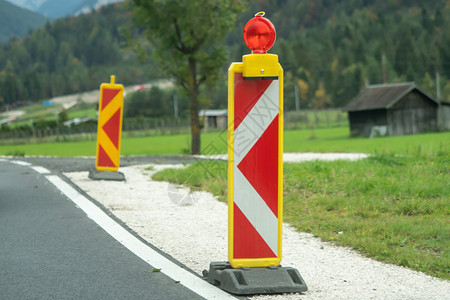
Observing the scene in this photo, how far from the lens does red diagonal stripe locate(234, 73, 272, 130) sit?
3.76 metres

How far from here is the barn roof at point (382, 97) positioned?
4506 centimetres

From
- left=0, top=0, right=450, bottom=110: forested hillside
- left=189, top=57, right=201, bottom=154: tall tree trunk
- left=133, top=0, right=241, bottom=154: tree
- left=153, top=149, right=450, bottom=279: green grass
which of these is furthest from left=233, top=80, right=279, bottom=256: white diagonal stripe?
left=0, top=0, right=450, bottom=110: forested hillside

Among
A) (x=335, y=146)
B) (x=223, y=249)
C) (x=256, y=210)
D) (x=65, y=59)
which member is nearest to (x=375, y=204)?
(x=223, y=249)

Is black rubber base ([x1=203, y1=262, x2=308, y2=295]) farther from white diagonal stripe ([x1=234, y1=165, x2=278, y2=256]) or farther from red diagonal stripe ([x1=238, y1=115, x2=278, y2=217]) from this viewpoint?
red diagonal stripe ([x1=238, y1=115, x2=278, y2=217])

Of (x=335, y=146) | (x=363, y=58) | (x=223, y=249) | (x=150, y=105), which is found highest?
(x=363, y=58)

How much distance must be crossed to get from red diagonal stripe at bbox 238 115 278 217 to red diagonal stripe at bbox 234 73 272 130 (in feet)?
0.64

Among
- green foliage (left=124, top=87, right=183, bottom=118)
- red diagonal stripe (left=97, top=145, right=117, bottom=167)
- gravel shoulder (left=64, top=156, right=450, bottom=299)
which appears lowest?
gravel shoulder (left=64, top=156, right=450, bottom=299)

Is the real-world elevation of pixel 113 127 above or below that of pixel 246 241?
above

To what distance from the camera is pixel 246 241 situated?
3.81 m

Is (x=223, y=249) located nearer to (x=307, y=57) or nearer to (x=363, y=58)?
(x=307, y=57)

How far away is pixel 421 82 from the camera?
110750mm

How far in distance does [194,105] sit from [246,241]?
2038 cm

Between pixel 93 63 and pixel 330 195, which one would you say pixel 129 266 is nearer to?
pixel 330 195

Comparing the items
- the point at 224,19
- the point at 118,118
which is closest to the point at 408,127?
the point at 224,19
